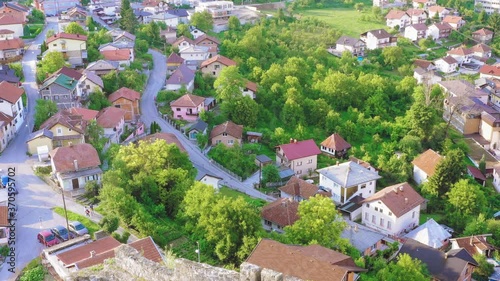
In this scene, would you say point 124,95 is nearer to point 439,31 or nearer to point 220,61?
point 220,61

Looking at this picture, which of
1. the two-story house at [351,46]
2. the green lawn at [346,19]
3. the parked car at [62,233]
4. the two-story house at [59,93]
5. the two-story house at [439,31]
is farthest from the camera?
the green lawn at [346,19]

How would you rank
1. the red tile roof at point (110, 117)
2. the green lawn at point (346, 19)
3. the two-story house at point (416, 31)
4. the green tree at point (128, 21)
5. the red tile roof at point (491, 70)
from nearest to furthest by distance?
the red tile roof at point (110, 117)
the red tile roof at point (491, 70)
the green tree at point (128, 21)
the two-story house at point (416, 31)
the green lawn at point (346, 19)

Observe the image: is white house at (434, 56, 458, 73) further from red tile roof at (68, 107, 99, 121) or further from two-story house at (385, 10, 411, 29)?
red tile roof at (68, 107, 99, 121)

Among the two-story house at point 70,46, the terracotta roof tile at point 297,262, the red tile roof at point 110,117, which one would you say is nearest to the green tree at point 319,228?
the terracotta roof tile at point 297,262

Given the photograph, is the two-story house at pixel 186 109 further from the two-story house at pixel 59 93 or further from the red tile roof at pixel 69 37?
the red tile roof at pixel 69 37

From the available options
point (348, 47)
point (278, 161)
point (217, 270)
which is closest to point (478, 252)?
point (278, 161)

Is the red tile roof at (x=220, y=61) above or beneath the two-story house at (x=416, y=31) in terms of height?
above

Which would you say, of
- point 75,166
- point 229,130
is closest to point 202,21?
point 229,130
